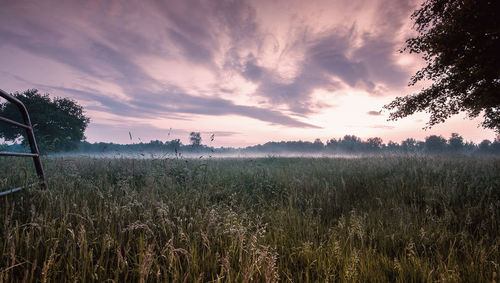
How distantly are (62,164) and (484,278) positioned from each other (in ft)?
24.3

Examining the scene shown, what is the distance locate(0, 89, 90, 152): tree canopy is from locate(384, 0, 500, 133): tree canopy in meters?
50.2

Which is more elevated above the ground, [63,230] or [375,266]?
[63,230]

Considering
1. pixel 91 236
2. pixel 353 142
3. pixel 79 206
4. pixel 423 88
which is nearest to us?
pixel 91 236

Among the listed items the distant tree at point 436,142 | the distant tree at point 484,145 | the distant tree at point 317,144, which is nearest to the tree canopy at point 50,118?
the distant tree at point 317,144

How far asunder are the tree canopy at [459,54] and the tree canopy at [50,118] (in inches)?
1977

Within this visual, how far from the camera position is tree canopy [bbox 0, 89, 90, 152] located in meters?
40.5

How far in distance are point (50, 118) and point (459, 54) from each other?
187ft

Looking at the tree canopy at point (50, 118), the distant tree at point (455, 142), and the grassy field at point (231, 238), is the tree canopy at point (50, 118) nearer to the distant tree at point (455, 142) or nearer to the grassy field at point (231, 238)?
the grassy field at point (231, 238)

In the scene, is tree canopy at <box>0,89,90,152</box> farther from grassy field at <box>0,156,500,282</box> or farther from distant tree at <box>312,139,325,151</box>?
distant tree at <box>312,139,325,151</box>

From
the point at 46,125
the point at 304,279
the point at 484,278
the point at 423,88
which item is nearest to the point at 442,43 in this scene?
the point at 423,88

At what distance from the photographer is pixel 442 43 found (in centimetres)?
717

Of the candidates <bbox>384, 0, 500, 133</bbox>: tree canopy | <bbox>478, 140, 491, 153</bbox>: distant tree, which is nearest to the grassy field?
<bbox>384, 0, 500, 133</bbox>: tree canopy

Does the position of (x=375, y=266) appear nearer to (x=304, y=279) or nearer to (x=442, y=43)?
(x=304, y=279)

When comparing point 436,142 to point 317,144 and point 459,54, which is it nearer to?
point 317,144
